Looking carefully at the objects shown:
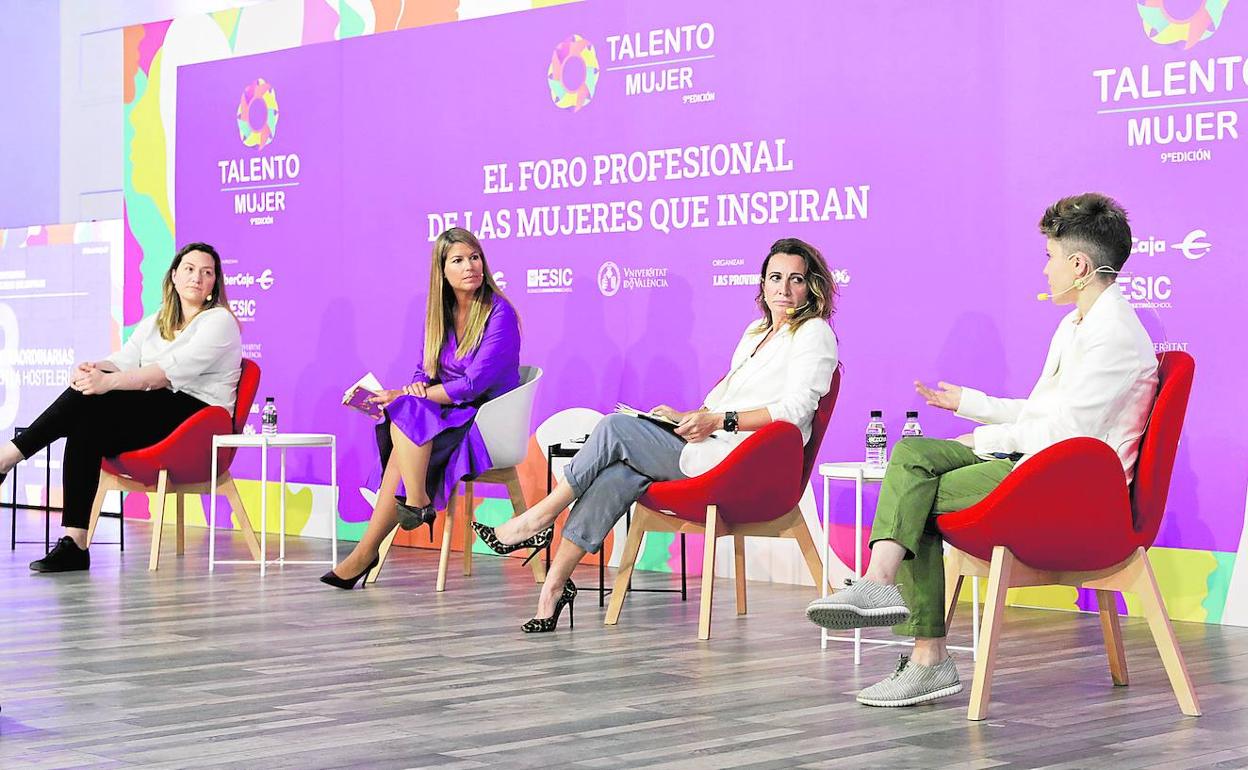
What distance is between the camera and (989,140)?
6051mm

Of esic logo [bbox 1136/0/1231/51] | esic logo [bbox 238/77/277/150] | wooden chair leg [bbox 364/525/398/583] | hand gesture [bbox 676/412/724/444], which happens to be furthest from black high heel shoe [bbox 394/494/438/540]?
esic logo [bbox 238/77/277/150]

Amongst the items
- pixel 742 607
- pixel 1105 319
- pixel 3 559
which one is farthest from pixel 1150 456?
pixel 3 559

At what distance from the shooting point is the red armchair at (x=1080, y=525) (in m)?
3.88

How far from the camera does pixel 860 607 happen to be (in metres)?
3.87

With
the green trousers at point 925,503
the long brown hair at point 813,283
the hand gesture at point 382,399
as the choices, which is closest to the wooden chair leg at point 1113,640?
the green trousers at point 925,503

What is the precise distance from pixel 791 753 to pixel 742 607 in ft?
7.64

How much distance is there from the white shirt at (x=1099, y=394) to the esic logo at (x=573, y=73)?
3.68 metres

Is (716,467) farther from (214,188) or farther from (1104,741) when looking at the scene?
(214,188)

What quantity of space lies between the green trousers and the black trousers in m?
4.00

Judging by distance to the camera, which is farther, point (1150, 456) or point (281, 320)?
point (281, 320)

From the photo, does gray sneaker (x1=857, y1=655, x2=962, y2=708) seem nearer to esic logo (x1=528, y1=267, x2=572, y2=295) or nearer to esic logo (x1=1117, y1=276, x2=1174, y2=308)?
esic logo (x1=1117, y1=276, x2=1174, y2=308)

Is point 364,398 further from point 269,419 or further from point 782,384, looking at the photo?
point 782,384

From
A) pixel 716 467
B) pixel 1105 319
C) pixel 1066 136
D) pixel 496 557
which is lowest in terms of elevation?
pixel 496 557

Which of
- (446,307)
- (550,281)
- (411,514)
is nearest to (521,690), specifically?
(411,514)
